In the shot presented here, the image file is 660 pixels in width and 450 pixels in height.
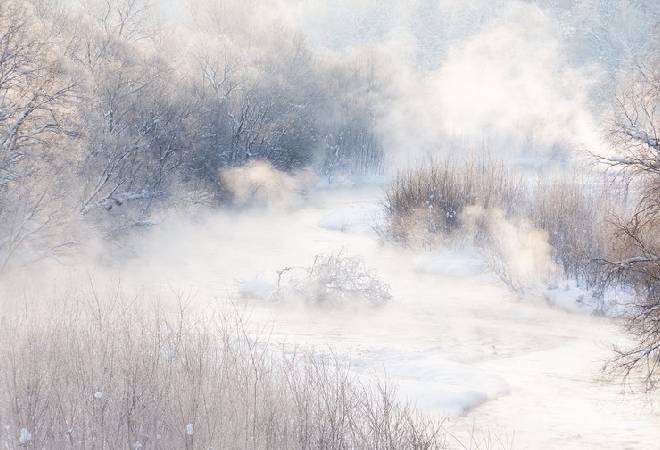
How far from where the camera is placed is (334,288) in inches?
571

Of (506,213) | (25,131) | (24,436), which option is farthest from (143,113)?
(24,436)

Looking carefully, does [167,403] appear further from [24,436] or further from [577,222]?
[577,222]

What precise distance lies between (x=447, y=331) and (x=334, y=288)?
2442 millimetres

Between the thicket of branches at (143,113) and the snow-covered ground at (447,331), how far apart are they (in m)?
2.11

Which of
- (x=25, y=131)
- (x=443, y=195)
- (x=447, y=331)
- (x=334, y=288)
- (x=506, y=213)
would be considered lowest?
(x=447, y=331)

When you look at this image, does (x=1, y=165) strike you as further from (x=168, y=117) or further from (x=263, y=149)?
(x=263, y=149)

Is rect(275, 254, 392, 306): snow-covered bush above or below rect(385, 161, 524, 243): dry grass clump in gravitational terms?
below

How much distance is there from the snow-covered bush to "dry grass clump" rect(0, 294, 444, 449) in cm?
703

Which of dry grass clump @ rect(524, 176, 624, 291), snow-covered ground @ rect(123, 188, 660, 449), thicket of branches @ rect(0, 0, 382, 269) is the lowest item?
snow-covered ground @ rect(123, 188, 660, 449)

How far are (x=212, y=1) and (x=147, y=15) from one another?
6654 millimetres

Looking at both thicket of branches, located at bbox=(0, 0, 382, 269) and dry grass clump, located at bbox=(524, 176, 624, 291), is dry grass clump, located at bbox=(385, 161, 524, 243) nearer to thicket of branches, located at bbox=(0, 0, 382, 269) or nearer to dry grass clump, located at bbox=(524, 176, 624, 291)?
dry grass clump, located at bbox=(524, 176, 624, 291)

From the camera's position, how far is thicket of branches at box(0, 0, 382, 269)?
13.8 metres

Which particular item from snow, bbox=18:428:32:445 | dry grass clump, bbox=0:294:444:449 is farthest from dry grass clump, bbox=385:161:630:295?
snow, bbox=18:428:32:445

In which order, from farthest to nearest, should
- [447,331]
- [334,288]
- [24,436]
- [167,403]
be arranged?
[334,288] → [447,331] → [167,403] → [24,436]
